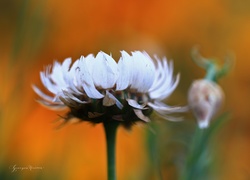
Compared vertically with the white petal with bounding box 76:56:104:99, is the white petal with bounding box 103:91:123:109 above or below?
below

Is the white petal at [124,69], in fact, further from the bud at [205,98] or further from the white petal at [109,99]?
the bud at [205,98]

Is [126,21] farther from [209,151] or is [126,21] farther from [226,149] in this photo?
[209,151]

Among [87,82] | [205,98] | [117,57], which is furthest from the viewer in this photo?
[117,57]

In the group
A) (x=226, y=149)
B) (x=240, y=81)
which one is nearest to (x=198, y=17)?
(x=240, y=81)

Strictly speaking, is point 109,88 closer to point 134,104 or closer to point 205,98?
point 134,104

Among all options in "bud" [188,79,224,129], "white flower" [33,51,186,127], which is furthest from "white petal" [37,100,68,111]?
"bud" [188,79,224,129]

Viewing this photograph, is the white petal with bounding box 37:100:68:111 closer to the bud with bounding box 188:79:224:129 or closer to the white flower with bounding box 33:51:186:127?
the white flower with bounding box 33:51:186:127

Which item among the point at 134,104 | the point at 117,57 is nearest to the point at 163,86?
the point at 134,104
